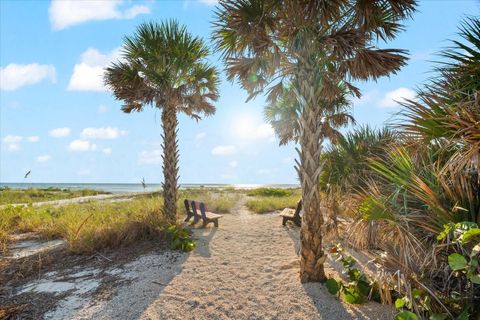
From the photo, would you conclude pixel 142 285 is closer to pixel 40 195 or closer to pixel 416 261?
pixel 416 261

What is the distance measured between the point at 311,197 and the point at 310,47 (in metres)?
2.63

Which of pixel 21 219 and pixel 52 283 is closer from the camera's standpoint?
pixel 52 283

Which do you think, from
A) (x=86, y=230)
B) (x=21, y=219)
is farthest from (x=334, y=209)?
(x=21, y=219)

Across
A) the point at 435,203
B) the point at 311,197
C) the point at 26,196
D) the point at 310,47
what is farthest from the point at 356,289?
the point at 26,196

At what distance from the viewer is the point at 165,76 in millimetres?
9898

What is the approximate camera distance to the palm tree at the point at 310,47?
4.98 metres

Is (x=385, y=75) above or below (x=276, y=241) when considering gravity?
above

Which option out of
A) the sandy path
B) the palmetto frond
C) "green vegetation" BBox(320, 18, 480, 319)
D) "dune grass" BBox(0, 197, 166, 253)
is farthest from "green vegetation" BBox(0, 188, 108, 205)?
"green vegetation" BBox(320, 18, 480, 319)

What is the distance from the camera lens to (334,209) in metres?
7.41

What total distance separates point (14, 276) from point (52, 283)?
107cm

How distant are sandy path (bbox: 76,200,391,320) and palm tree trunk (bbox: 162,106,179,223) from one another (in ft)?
10.3

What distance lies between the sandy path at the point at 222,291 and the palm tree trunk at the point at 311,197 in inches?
12.9

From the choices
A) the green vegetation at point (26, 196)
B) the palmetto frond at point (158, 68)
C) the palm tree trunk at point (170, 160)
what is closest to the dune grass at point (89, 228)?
the palm tree trunk at point (170, 160)

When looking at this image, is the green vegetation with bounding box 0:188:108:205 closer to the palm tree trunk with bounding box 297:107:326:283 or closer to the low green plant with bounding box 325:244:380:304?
the palm tree trunk with bounding box 297:107:326:283
